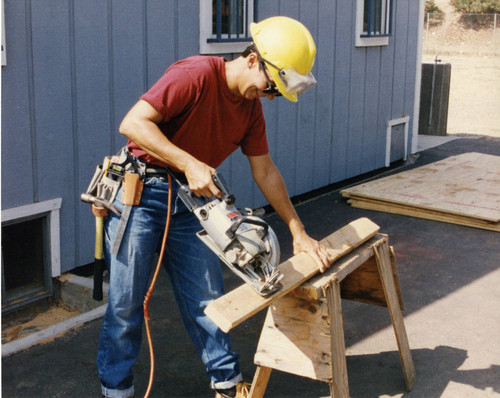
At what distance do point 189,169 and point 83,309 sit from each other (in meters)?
2.51

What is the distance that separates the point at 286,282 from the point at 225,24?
399 centimetres

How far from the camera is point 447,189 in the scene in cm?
805

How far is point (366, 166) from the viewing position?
9336mm

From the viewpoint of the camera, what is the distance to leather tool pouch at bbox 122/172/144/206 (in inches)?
131

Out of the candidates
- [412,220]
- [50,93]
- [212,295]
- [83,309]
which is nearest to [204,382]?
[212,295]

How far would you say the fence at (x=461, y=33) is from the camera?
116 ft

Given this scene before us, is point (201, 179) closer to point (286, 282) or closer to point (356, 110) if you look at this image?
point (286, 282)

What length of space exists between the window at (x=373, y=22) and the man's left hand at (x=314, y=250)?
5.45 metres

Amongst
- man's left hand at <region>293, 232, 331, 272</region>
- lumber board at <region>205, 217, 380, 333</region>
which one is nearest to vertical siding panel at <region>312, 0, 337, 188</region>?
lumber board at <region>205, 217, 380, 333</region>

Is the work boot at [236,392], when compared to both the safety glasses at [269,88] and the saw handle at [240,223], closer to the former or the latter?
the saw handle at [240,223]

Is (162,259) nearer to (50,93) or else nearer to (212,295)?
(212,295)

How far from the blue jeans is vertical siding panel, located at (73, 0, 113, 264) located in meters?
1.89

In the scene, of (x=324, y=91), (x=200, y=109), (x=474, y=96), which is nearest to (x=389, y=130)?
(x=324, y=91)

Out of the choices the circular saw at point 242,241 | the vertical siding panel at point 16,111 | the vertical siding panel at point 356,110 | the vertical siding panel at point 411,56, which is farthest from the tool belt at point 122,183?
the vertical siding panel at point 411,56
